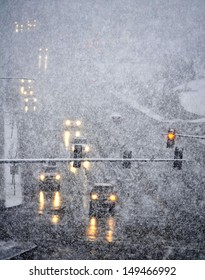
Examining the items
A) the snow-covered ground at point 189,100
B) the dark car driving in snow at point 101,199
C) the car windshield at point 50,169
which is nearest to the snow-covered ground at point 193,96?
the snow-covered ground at point 189,100

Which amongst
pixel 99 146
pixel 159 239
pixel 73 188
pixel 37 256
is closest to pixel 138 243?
pixel 159 239

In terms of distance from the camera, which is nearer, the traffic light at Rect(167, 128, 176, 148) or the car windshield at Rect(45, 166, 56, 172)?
the traffic light at Rect(167, 128, 176, 148)

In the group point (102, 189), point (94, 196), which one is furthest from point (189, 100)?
point (94, 196)

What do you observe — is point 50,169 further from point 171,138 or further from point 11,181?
point 171,138

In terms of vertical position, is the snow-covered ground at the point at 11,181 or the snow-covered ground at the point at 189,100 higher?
the snow-covered ground at the point at 189,100

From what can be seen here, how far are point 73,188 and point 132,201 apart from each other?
5310 millimetres

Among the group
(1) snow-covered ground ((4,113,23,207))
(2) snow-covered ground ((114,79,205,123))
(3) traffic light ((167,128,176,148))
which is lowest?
(1) snow-covered ground ((4,113,23,207))

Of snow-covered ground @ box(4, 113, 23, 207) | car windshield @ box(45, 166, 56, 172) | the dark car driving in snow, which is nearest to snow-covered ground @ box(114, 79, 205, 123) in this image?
snow-covered ground @ box(4, 113, 23, 207)

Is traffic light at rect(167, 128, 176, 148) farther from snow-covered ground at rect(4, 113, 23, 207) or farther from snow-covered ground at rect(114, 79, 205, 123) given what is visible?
snow-covered ground at rect(114, 79, 205, 123)

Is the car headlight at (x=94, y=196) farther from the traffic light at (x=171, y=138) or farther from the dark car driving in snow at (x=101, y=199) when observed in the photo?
the traffic light at (x=171, y=138)

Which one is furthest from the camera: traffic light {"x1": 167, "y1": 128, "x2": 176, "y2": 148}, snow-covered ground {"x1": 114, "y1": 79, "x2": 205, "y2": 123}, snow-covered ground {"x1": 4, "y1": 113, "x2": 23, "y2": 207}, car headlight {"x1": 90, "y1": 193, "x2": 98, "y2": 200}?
snow-covered ground {"x1": 114, "y1": 79, "x2": 205, "y2": 123}

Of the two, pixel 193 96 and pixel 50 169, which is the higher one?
pixel 193 96
